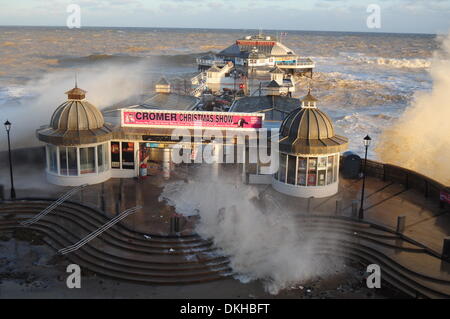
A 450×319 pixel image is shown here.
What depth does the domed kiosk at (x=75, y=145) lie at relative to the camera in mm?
24031

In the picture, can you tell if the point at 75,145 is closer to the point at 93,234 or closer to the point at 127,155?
the point at 127,155

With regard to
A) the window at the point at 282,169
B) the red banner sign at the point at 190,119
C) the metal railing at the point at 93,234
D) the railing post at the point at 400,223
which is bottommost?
the metal railing at the point at 93,234

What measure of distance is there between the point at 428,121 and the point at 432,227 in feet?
121

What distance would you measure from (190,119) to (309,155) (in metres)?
6.91

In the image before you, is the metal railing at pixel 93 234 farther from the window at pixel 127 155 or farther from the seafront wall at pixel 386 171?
the seafront wall at pixel 386 171

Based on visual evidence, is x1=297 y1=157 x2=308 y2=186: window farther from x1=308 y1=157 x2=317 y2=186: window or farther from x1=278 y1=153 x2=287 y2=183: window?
x1=278 y1=153 x2=287 y2=183: window

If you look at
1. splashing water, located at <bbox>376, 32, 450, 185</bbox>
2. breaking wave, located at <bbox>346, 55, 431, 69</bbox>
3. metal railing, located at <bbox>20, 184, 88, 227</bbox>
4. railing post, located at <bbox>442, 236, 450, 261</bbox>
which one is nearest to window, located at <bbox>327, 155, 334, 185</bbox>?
railing post, located at <bbox>442, 236, 450, 261</bbox>

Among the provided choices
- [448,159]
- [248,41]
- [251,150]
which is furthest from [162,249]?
[248,41]

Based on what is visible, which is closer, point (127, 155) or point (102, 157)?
point (102, 157)

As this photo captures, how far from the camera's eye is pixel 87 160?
24.5 meters

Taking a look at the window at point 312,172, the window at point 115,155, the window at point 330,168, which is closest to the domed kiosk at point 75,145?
the window at point 115,155

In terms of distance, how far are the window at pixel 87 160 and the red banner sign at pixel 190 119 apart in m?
2.64

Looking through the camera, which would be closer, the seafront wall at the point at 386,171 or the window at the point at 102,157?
the seafront wall at the point at 386,171

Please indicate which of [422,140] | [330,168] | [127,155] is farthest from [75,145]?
[422,140]
